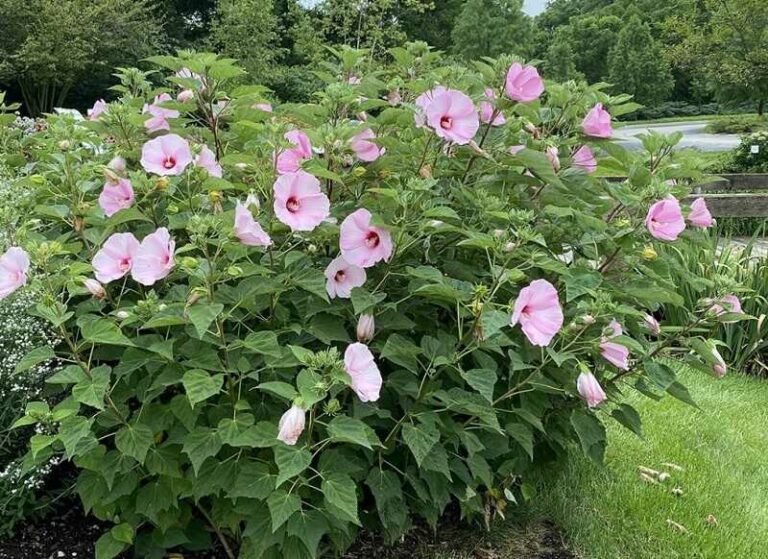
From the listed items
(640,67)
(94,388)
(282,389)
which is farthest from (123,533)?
(640,67)

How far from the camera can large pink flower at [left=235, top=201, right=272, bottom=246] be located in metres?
1.45

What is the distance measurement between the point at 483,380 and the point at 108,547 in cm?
98

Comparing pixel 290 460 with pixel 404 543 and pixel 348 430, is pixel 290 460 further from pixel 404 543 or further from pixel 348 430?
pixel 404 543

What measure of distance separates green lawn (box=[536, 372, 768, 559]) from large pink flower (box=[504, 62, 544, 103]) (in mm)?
1243

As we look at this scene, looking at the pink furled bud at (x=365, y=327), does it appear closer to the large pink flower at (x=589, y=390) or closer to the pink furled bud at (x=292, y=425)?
the pink furled bud at (x=292, y=425)

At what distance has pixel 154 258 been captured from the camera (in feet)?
4.96

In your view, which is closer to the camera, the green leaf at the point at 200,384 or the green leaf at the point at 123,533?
the green leaf at the point at 200,384

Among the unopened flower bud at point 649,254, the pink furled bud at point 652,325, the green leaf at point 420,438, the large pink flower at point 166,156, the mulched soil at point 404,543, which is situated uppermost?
the large pink flower at point 166,156

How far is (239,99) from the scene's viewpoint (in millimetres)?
1992

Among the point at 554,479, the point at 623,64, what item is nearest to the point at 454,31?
the point at 623,64

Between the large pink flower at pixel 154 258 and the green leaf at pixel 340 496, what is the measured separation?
56 cm

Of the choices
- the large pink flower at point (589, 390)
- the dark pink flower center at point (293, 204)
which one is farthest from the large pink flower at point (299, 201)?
the large pink flower at point (589, 390)

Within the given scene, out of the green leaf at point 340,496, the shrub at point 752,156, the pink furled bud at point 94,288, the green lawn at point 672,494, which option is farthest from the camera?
the shrub at point 752,156

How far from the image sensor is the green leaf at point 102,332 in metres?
1.51
